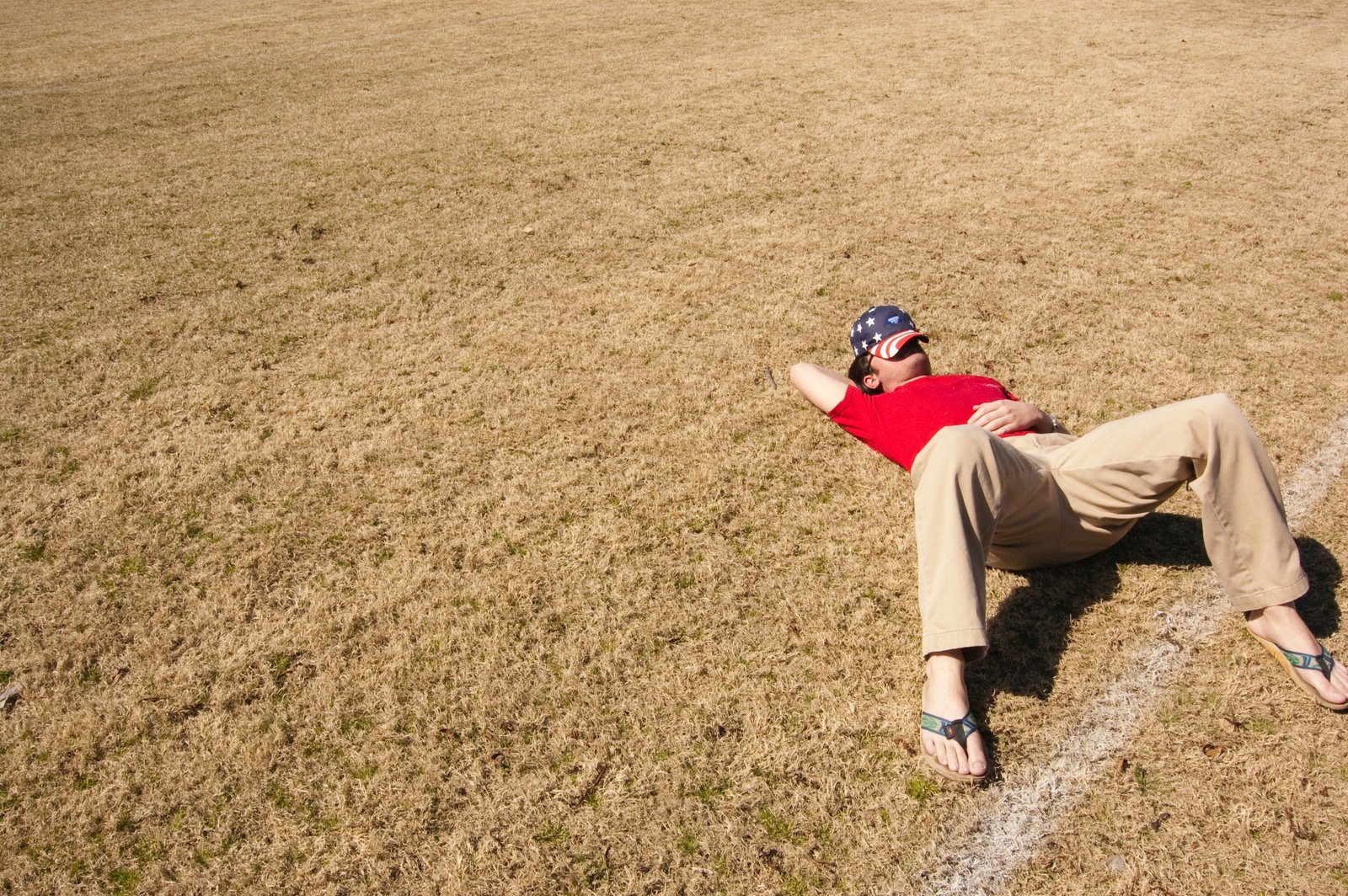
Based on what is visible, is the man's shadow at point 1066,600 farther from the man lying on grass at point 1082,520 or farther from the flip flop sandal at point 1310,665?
the flip flop sandal at point 1310,665

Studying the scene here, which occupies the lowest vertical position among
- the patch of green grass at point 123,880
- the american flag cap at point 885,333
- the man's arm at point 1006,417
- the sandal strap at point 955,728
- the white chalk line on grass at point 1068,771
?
the white chalk line on grass at point 1068,771

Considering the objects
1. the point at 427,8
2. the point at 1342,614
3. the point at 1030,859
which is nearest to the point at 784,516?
the point at 1030,859

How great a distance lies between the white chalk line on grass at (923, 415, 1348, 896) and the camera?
105 inches

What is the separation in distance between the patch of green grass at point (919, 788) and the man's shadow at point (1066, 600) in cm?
37

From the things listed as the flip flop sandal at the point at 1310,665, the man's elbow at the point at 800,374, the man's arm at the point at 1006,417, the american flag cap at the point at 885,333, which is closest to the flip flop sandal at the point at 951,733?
the flip flop sandal at the point at 1310,665

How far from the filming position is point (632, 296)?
587 cm

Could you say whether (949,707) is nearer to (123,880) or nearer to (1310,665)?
(1310,665)

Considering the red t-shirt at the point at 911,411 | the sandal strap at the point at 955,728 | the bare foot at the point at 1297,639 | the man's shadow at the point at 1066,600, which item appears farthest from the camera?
the red t-shirt at the point at 911,411

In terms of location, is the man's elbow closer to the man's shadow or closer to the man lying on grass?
the man lying on grass

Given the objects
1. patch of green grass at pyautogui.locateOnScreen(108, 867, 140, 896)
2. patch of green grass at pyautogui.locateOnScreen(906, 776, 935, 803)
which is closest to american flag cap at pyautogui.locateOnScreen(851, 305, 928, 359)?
patch of green grass at pyautogui.locateOnScreen(906, 776, 935, 803)

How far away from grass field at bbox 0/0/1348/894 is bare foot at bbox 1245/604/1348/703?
0.28ft

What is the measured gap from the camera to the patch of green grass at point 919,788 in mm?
2854

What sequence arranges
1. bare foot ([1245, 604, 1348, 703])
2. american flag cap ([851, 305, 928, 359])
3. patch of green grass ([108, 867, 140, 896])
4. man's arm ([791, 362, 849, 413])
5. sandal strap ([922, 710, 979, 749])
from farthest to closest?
man's arm ([791, 362, 849, 413]) → american flag cap ([851, 305, 928, 359]) → bare foot ([1245, 604, 1348, 703]) → sandal strap ([922, 710, 979, 749]) → patch of green grass ([108, 867, 140, 896])

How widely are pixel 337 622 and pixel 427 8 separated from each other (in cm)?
1469
